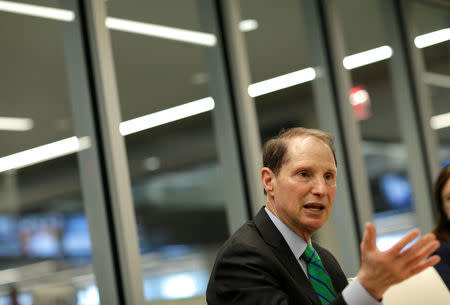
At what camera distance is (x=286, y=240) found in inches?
65.8

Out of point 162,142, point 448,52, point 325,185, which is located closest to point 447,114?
point 448,52

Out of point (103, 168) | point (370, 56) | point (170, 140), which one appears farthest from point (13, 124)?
point (170, 140)

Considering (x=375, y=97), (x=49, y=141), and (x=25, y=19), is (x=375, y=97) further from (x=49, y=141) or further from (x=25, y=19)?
(x=25, y=19)

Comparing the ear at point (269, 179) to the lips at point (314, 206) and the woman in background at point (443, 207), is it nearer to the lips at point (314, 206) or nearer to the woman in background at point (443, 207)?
the lips at point (314, 206)

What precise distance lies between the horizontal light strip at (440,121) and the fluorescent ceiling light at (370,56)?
756 mm

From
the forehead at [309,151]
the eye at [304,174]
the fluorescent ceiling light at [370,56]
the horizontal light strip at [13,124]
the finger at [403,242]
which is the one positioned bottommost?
the finger at [403,242]

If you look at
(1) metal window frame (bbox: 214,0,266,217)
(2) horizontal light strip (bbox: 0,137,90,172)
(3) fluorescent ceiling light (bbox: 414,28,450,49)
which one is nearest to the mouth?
(2) horizontal light strip (bbox: 0,137,90,172)

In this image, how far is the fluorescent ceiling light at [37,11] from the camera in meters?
3.11

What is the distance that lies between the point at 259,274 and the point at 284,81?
373 centimetres

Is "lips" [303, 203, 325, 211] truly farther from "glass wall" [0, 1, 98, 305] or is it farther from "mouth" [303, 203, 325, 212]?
"glass wall" [0, 1, 98, 305]

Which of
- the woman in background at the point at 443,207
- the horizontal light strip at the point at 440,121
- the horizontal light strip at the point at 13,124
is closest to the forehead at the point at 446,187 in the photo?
the woman in background at the point at 443,207

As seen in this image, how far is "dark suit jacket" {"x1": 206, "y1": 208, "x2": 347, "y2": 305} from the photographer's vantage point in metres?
1.49

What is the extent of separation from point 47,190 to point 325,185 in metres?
6.28

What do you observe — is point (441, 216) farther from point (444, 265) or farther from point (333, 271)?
point (333, 271)
